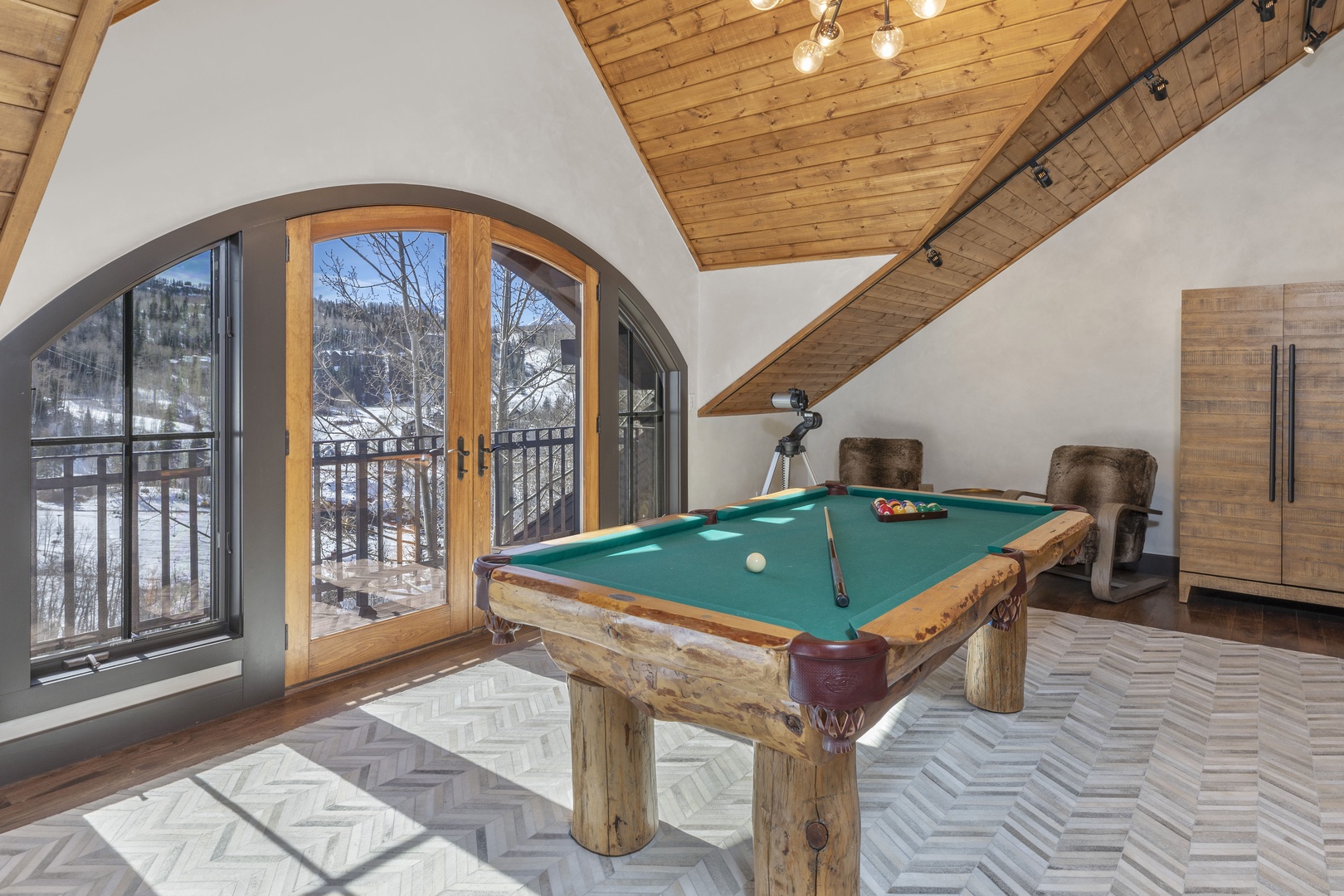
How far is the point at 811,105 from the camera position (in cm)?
390

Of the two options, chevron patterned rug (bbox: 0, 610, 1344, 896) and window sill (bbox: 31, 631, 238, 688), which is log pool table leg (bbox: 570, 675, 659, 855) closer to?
chevron patterned rug (bbox: 0, 610, 1344, 896)

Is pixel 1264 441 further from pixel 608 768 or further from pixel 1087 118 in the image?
pixel 608 768

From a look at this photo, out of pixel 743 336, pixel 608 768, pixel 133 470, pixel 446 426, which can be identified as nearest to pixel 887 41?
pixel 608 768

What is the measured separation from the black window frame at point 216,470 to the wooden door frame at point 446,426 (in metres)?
0.19

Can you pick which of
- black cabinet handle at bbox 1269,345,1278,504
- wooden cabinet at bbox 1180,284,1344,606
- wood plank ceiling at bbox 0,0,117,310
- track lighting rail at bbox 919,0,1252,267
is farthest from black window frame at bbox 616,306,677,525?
black cabinet handle at bbox 1269,345,1278,504

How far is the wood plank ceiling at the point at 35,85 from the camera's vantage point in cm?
145

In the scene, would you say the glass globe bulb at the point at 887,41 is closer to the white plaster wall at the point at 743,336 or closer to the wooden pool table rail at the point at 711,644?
the wooden pool table rail at the point at 711,644

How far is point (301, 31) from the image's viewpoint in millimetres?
3053

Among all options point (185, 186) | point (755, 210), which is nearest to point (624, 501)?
point (755, 210)

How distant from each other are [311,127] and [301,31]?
369mm

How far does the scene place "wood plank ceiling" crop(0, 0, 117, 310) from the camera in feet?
4.75

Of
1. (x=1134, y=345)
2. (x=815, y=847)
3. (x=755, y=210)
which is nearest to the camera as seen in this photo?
(x=815, y=847)

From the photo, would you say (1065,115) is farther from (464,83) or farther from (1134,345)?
(464,83)

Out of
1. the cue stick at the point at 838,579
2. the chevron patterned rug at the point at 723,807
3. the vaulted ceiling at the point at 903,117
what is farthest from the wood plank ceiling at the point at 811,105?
the chevron patterned rug at the point at 723,807
